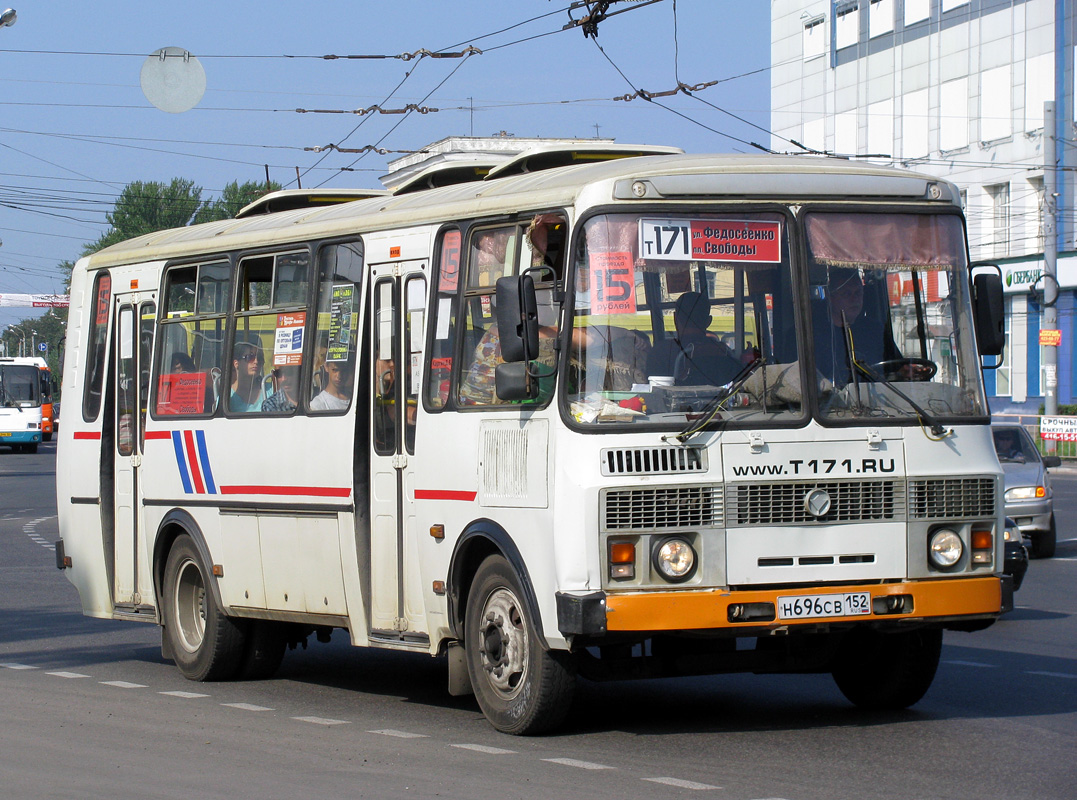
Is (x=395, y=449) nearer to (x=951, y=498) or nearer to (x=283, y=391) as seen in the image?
(x=283, y=391)

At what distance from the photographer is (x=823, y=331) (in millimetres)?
8383

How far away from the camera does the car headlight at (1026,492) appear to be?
1958 cm

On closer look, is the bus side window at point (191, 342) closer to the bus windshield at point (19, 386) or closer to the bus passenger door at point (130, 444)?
the bus passenger door at point (130, 444)

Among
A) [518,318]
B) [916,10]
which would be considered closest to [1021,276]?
[916,10]

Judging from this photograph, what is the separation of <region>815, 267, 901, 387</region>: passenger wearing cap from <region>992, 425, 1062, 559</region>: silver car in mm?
11282

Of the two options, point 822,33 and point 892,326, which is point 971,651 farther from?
point 822,33

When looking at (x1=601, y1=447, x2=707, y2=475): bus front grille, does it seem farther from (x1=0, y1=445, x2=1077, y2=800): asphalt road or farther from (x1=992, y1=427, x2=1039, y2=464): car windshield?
(x1=992, y1=427, x2=1039, y2=464): car windshield

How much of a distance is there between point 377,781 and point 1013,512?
13.5m

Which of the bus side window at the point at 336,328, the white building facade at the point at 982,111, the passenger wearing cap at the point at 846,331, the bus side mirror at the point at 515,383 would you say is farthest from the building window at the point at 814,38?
the bus side mirror at the point at 515,383

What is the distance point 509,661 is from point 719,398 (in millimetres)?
1721

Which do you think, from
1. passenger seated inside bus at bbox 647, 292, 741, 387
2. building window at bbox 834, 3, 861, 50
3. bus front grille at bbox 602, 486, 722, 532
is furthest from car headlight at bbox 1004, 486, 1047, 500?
building window at bbox 834, 3, 861, 50

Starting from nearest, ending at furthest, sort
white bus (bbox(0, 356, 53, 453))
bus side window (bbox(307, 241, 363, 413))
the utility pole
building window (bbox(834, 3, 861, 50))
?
bus side window (bbox(307, 241, 363, 413))
the utility pole
white bus (bbox(0, 356, 53, 453))
building window (bbox(834, 3, 861, 50))

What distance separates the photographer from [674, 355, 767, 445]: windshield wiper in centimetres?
803

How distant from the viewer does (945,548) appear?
8430 millimetres
